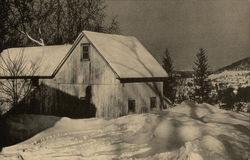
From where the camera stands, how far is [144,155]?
410 inches

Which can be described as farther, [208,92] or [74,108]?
[208,92]

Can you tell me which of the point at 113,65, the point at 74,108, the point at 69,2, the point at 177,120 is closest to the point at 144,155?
the point at 177,120

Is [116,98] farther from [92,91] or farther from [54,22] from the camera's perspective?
[54,22]

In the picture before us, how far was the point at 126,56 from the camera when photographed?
26.2m

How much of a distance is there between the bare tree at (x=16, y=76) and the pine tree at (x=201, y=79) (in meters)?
29.3

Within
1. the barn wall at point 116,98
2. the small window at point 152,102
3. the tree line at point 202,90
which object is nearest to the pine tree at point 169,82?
the tree line at point 202,90

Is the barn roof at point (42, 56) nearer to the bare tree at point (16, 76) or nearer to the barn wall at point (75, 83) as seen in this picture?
the bare tree at point (16, 76)

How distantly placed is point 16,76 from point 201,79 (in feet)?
125

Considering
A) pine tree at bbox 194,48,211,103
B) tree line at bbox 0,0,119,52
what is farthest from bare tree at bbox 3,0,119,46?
pine tree at bbox 194,48,211,103

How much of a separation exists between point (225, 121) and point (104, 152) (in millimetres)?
5554

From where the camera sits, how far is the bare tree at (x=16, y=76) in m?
28.0

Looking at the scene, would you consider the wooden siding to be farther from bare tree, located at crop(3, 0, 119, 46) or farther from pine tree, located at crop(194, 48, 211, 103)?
pine tree, located at crop(194, 48, 211, 103)

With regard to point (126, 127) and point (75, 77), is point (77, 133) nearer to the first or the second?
point (126, 127)

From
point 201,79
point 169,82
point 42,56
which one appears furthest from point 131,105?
point 201,79
